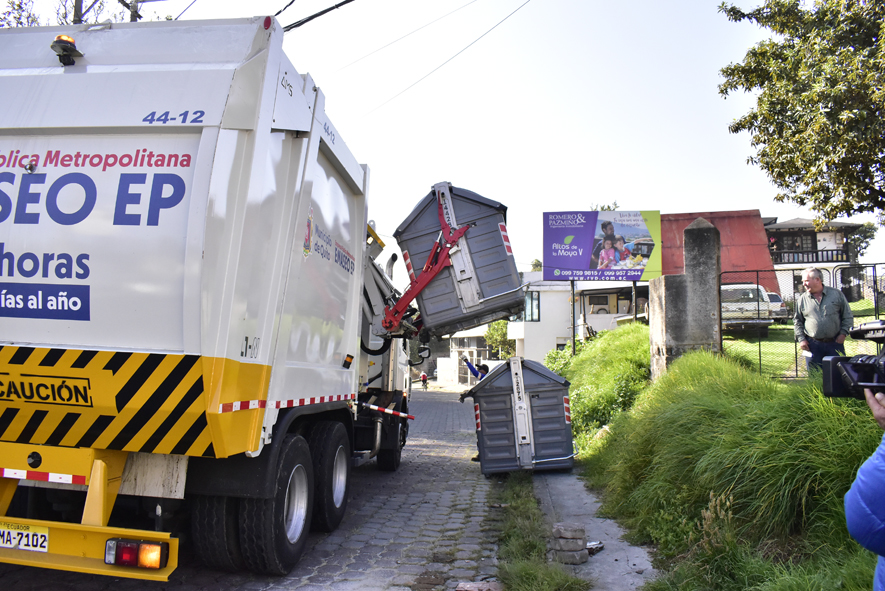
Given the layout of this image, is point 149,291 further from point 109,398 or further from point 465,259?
point 465,259

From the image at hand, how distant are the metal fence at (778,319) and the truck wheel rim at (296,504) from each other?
514cm

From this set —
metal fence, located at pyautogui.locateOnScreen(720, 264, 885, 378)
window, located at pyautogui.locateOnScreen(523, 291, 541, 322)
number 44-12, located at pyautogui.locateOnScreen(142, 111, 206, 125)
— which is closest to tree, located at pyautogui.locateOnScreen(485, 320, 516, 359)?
window, located at pyautogui.locateOnScreen(523, 291, 541, 322)

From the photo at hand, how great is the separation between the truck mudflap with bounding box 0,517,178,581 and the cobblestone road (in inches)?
31.8

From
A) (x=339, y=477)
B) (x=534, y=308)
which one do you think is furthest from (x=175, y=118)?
(x=534, y=308)

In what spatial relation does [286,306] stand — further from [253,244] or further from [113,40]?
Answer: [113,40]

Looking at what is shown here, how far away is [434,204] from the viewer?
7.66m

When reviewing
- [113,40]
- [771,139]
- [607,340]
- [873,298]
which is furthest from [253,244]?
[607,340]

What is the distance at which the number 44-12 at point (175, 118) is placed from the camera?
3.74 meters

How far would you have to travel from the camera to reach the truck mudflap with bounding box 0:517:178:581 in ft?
11.2

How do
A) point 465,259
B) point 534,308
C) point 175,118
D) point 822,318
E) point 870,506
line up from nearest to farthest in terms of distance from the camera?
point 870,506 < point 175,118 < point 822,318 < point 465,259 < point 534,308

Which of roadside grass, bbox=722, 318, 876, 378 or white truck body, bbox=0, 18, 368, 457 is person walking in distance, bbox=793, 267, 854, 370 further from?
white truck body, bbox=0, 18, 368, 457

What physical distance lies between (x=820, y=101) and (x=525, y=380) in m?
7.28

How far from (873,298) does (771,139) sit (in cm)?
396

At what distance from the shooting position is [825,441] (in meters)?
3.89
